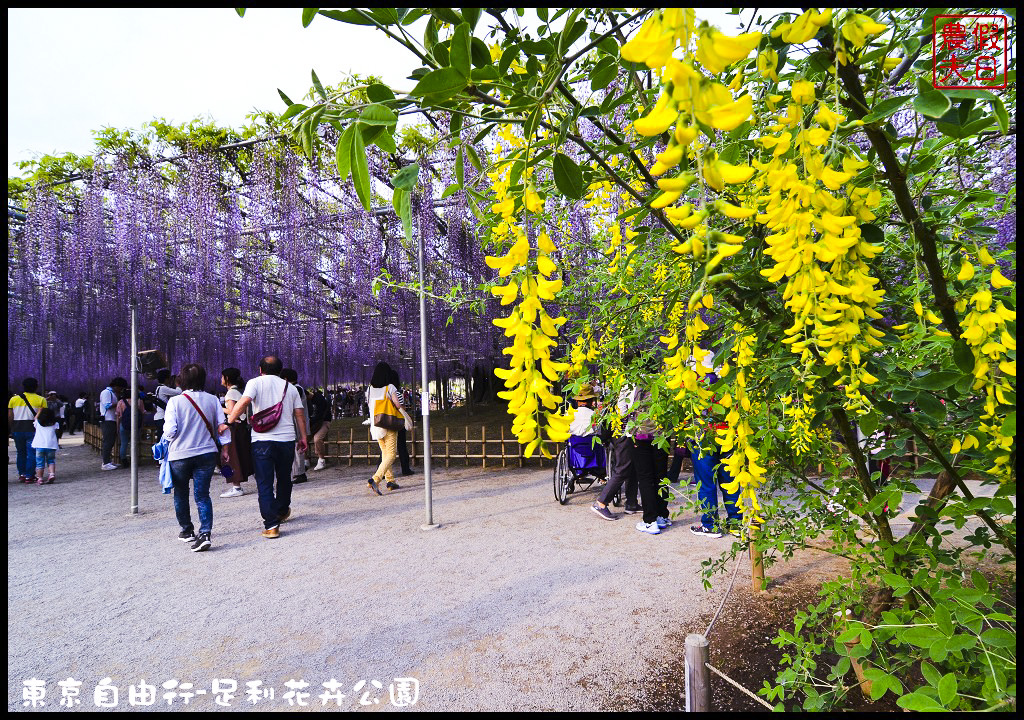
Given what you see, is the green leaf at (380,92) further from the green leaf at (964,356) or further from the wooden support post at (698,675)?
the wooden support post at (698,675)

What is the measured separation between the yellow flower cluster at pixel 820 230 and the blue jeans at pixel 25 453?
10.3 meters

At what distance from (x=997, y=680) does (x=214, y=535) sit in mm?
5373

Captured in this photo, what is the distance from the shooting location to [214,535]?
480 centimetres

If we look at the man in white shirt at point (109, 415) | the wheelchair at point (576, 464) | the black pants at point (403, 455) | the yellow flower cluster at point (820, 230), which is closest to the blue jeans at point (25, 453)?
the man in white shirt at point (109, 415)

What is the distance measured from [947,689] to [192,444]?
4.79 metres

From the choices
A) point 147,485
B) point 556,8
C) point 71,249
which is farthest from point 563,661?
point 71,249

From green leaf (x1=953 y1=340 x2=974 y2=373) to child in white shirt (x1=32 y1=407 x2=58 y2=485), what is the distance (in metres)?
9.66

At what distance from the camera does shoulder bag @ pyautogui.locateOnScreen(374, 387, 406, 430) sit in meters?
6.20

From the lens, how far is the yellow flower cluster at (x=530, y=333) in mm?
830

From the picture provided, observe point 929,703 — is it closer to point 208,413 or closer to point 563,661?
point 563,661

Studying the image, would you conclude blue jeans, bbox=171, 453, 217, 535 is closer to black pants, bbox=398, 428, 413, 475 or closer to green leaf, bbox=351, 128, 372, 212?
black pants, bbox=398, 428, 413, 475

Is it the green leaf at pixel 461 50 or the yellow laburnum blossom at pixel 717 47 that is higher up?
the green leaf at pixel 461 50

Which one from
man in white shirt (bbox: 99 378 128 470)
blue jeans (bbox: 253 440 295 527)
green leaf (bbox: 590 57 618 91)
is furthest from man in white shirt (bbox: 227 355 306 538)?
man in white shirt (bbox: 99 378 128 470)

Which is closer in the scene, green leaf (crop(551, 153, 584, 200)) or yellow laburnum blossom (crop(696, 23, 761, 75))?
yellow laburnum blossom (crop(696, 23, 761, 75))
